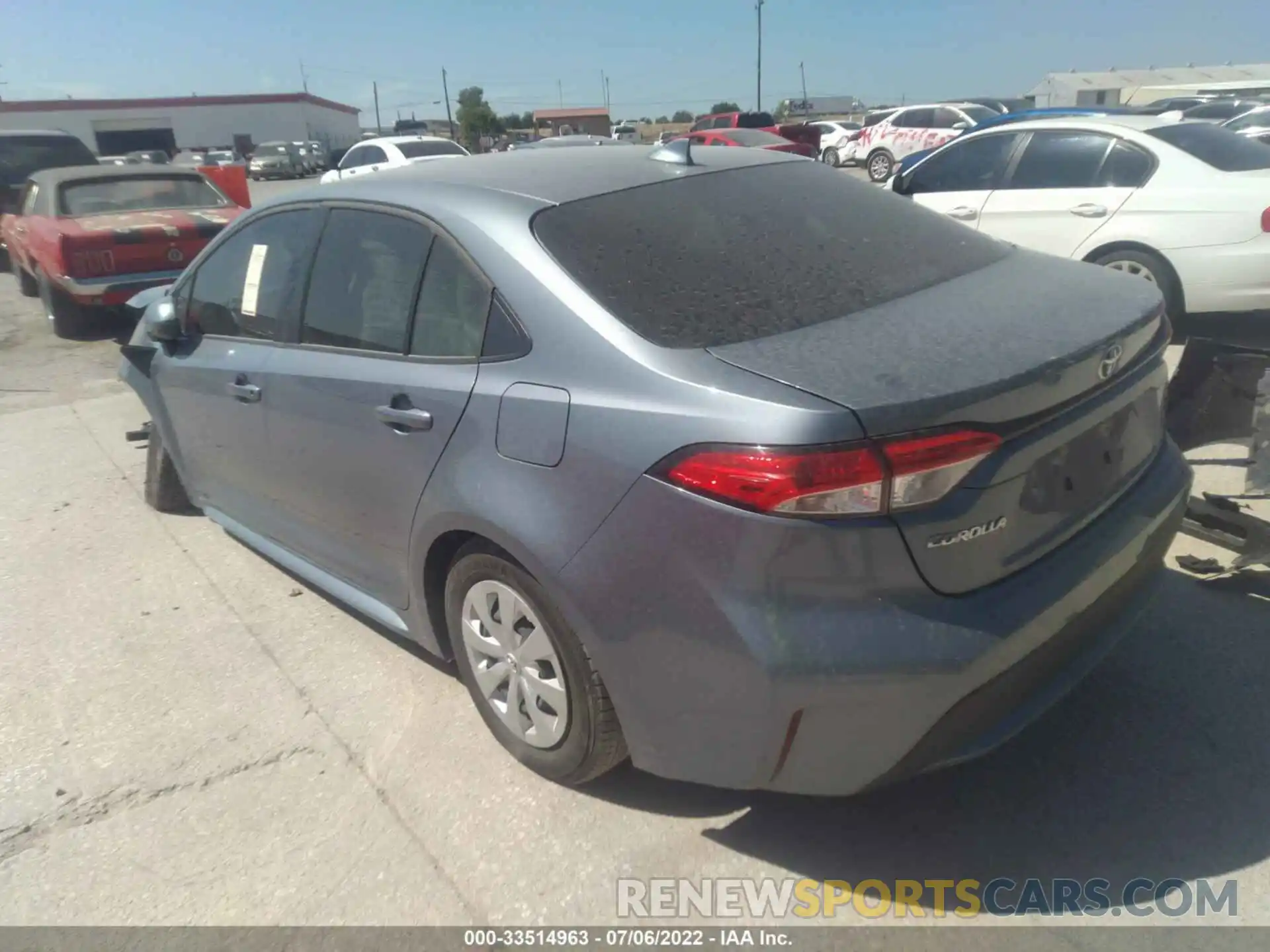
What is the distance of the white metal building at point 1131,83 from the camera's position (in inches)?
1750

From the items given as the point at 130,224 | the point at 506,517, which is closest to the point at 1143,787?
the point at 506,517

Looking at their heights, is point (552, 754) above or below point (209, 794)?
above

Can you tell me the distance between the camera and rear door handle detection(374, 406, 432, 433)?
2699 millimetres

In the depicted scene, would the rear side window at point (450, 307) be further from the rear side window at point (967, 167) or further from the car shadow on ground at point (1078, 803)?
the rear side window at point (967, 167)

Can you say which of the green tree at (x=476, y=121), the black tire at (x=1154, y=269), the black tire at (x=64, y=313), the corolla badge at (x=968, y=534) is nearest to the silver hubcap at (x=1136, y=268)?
the black tire at (x=1154, y=269)

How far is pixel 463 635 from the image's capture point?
2.83 m

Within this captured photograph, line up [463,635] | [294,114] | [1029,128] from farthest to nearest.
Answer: [294,114] → [1029,128] → [463,635]

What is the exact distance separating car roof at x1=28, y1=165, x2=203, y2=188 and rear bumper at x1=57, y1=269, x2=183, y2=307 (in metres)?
1.42

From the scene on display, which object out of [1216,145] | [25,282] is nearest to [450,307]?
[1216,145]

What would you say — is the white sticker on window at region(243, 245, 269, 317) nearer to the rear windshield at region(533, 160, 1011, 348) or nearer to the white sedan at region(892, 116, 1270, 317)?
the rear windshield at region(533, 160, 1011, 348)

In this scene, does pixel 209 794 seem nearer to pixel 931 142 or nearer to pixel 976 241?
pixel 976 241

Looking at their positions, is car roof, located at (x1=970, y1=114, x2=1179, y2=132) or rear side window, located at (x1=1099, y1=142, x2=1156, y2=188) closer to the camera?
rear side window, located at (x1=1099, y1=142, x2=1156, y2=188)

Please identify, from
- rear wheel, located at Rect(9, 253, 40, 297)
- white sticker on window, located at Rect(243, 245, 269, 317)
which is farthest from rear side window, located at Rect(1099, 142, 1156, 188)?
rear wheel, located at Rect(9, 253, 40, 297)

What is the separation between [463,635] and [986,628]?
146cm
